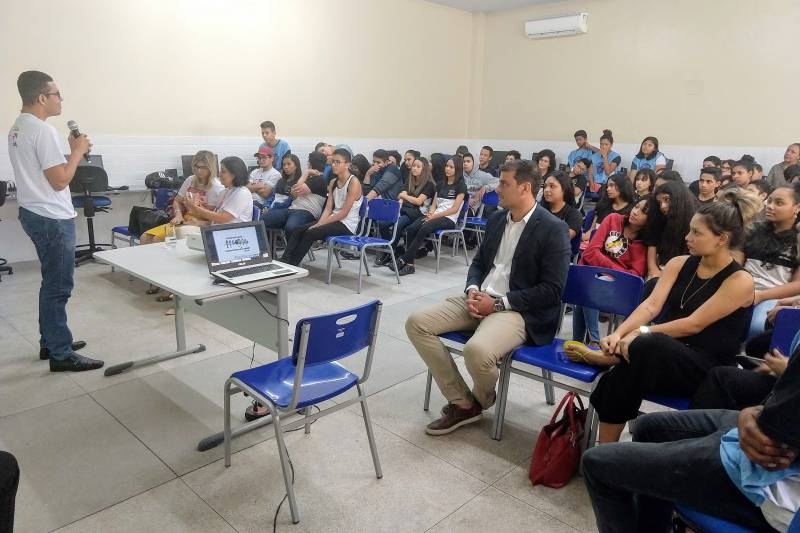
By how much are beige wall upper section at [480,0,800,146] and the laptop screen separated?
7.29 meters

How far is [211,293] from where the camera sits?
7.44 feet

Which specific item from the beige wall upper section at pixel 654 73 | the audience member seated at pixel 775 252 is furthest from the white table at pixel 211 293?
the beige wall upper section at pixel 654 73

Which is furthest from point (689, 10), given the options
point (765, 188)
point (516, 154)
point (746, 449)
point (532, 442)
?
point (746, 449)

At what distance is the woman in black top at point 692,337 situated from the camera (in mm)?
2047

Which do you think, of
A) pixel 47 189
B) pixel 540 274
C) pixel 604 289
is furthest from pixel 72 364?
pixel 604 289

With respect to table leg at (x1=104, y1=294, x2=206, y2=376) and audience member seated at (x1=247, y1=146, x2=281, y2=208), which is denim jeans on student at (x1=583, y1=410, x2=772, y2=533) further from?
audience member seated at (x1=247, y1=146, x2=281, y2=208)

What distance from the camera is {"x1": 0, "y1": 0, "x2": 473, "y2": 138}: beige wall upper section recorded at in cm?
563

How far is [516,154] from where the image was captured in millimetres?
8508

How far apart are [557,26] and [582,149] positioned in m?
2.11

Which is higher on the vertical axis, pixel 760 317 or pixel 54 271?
pixel 54 271

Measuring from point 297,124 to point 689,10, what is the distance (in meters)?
5.79

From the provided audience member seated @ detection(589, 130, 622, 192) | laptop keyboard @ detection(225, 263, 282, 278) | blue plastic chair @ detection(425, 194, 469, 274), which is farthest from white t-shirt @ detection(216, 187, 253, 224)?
audience member seated @ detection(589, 130, 622, 192)

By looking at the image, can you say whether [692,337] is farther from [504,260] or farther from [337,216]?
[337,216]

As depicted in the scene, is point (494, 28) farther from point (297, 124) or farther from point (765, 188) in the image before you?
point (765, 188)
